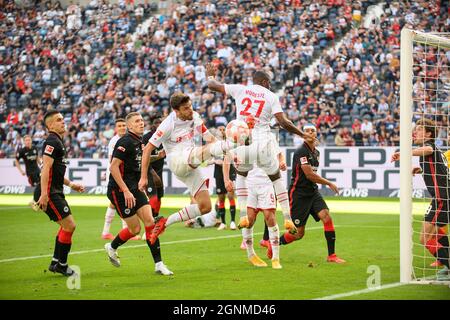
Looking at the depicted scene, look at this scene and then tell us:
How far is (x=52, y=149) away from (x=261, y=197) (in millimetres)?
3294

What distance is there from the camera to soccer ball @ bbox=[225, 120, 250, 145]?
11039 mm

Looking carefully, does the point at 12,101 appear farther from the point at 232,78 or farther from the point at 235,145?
the point at 235,145

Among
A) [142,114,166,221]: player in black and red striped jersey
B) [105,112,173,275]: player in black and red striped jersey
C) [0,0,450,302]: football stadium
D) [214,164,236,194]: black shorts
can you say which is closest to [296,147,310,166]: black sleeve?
[0,0,450,302]: football stadium

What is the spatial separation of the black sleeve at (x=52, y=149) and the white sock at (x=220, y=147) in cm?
222

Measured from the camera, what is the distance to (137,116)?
11.7 m

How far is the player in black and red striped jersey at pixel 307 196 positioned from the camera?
12445mm

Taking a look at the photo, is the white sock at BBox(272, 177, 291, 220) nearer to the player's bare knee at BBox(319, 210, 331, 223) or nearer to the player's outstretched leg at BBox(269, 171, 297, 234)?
the player's outstretched leg at BBox(269, 171, 297, 234)

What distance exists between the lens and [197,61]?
1469 inches

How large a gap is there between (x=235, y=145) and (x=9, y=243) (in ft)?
21.1

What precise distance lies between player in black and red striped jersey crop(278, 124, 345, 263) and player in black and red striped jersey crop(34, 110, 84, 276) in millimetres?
3422

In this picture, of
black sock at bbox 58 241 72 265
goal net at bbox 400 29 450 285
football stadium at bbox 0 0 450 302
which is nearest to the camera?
goal net at bbox 400 29 450 285

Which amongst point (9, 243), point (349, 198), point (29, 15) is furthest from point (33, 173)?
point (29, 15)

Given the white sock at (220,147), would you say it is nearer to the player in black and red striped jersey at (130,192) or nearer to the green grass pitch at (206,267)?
the player in black and red striped jersey at (130,192)

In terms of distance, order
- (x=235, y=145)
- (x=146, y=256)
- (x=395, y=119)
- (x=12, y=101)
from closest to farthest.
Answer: (x=235, y=145) < (x=146, y=256) < (x=395, y=119) < (x=12, y=101)
